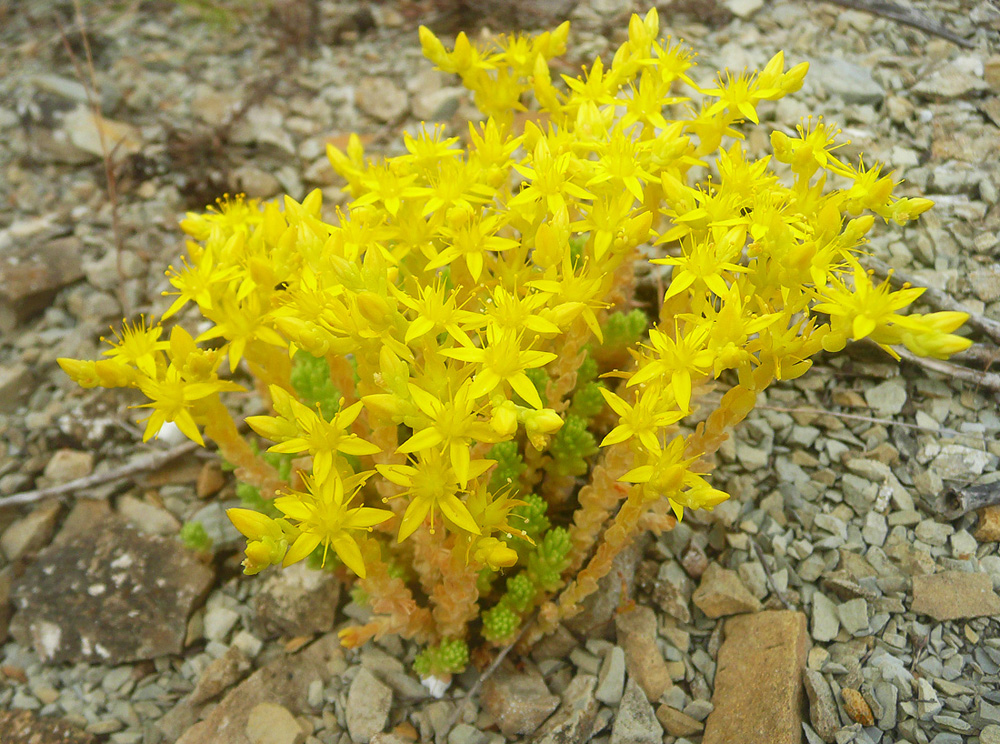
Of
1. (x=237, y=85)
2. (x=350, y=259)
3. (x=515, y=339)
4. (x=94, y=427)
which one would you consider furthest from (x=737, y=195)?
(x=237, y=85)

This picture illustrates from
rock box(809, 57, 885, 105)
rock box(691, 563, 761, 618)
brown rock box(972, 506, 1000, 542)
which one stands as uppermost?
rock box(809, 57, 885, 105)

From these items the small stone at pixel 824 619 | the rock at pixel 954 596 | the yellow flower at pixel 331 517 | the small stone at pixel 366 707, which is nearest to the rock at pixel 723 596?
the small stone at pixel 824 619

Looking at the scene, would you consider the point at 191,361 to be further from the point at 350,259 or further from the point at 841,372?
the point at 841,372

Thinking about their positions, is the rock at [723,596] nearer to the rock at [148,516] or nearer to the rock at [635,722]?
the rock at [635,722]

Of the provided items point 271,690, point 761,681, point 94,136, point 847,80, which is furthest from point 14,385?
point 847,80

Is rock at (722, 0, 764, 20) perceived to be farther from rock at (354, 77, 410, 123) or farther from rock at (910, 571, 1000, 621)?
rock at (910, 571, 1000, 621)

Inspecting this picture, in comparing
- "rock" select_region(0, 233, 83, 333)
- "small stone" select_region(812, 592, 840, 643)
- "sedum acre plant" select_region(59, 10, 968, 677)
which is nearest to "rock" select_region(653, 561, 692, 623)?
"sedum acre plant" select_region(59, 10, 968, 677)
